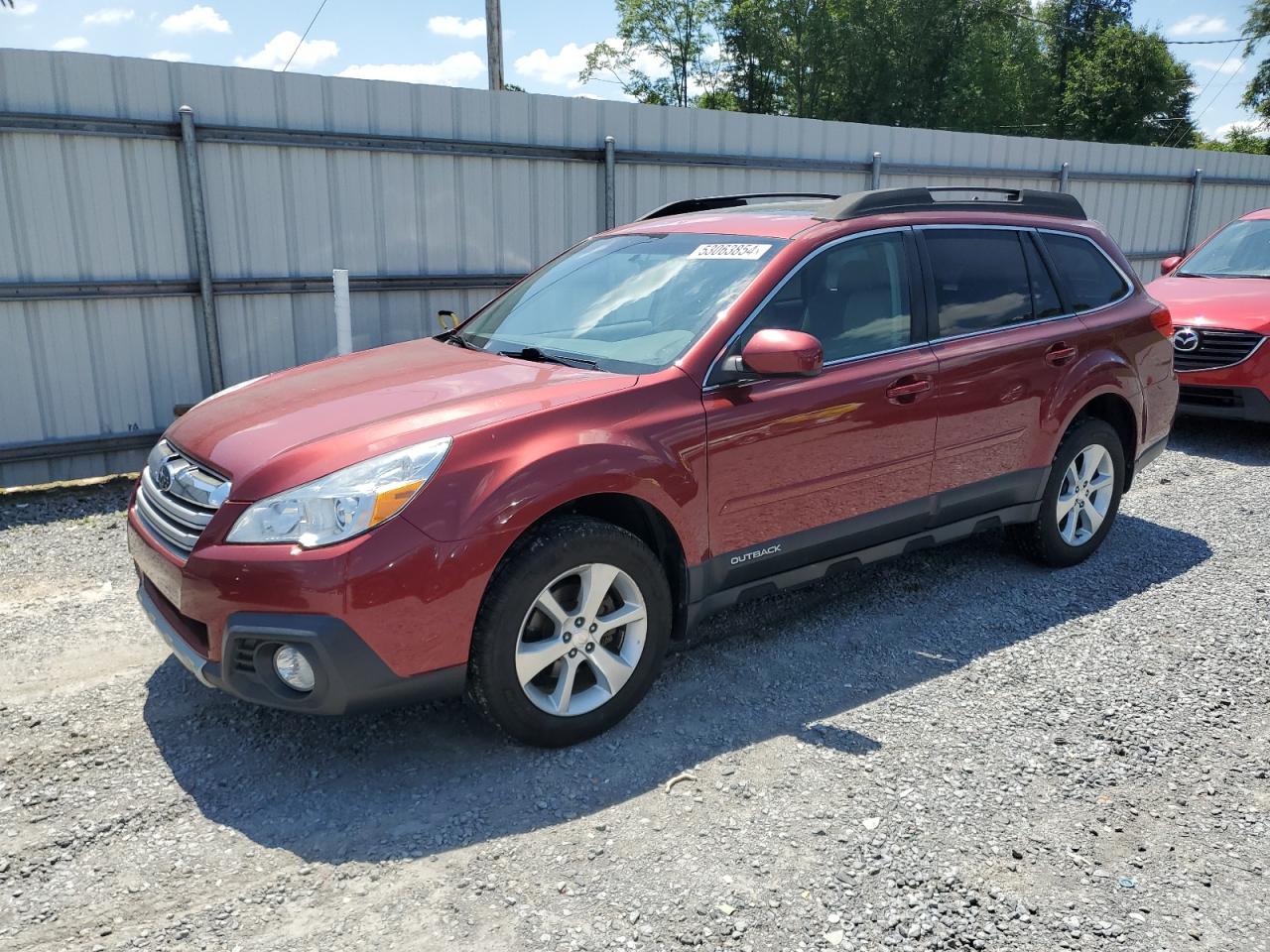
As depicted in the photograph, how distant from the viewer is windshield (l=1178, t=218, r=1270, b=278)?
8.88 metres

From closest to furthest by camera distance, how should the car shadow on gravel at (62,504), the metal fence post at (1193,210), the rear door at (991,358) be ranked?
1. the rear door at (991,358)
2. the car shadow on gravel at (62,504)
3. the metal fence post at (1193,210)

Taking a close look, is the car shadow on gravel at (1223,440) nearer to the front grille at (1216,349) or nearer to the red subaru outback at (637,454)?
the front grille at (1216,349)

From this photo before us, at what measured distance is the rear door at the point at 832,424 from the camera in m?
3.70

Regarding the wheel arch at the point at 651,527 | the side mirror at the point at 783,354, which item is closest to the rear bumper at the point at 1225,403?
the side mirror at the point at 783,354

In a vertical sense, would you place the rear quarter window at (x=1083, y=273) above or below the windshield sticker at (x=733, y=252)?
below

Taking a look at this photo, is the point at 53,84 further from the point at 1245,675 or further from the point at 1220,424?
the point at 1220,424

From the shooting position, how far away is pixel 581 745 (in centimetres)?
343

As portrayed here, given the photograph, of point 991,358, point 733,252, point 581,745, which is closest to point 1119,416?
point 991,358

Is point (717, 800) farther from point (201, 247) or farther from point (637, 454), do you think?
point (201, 247)

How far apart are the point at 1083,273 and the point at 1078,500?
3.80 feet

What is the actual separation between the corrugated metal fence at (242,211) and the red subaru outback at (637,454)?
10.5ft

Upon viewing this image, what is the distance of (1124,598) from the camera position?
4852 mm

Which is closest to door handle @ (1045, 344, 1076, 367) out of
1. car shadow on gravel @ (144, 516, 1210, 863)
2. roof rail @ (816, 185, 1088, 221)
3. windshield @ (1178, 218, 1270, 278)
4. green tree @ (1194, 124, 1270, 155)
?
roof rail @ (816, 185, 1088, 221)

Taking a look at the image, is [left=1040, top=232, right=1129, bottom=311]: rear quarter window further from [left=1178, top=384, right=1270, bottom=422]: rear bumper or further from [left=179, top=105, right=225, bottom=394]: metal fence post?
[left=179, top=105, right=225, bottom=394]: metal fence post
